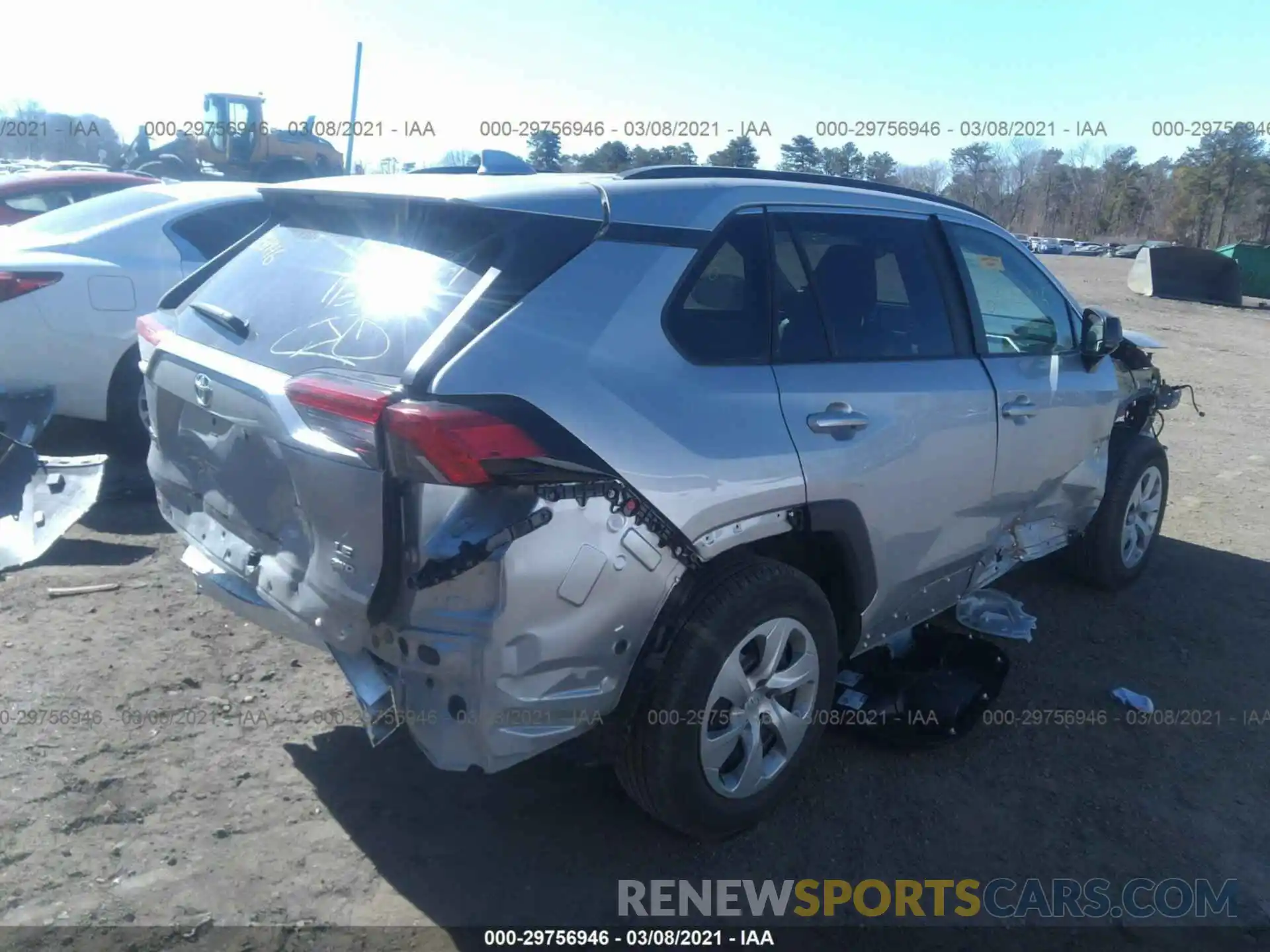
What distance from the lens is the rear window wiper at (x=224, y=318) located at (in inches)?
119

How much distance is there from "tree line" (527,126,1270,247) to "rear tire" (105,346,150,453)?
476 centimetres

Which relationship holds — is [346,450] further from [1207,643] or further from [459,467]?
[1207,643]

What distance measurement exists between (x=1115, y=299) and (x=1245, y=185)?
45399 millimetres

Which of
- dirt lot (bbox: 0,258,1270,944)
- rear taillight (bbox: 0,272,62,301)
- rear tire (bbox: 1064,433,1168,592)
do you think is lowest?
dirt lot (bbox: 0,258,1270,944)

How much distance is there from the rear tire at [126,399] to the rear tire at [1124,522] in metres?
5.37

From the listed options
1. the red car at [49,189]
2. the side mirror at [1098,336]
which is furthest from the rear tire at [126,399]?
the side mirror at [1098,336]

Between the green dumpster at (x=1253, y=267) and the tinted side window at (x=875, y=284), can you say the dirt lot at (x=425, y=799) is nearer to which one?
the tinted side window at (x=875, y=284)

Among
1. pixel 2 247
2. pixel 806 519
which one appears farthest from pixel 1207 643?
pixel 2 247

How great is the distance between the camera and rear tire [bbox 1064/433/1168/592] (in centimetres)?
521

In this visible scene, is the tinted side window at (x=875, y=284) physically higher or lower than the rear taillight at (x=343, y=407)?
higher

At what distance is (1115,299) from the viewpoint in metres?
26.4

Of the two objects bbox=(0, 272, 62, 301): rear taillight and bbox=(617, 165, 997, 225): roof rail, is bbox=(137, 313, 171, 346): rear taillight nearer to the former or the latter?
bbox=(617, 165, 997, 225): roof rail

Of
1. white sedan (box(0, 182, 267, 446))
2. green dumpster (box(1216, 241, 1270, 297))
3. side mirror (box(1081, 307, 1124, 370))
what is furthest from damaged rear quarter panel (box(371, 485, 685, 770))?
green dumpster (box(1216, 241, 1270, 297))

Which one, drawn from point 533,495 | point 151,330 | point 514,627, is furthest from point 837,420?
point 151,330
